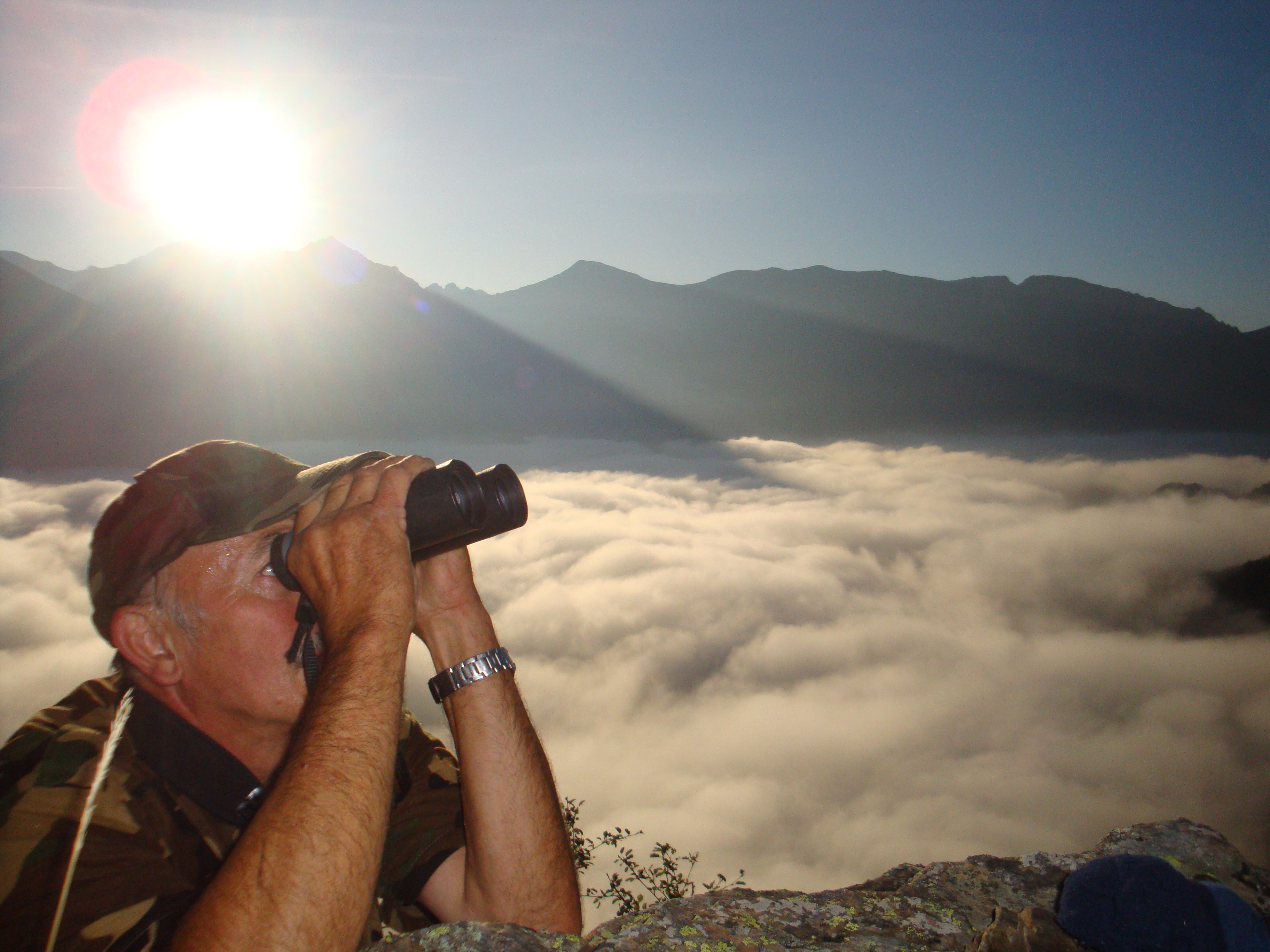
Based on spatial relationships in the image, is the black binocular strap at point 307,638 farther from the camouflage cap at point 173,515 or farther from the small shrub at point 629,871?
the small shrub at point 629,871

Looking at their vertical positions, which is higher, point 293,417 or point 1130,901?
point 293,417

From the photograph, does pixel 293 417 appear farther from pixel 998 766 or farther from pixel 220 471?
pixel 998 766

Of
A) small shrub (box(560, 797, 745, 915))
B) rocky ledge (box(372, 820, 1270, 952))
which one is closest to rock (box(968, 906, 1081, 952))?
rocky ledge (box(372, 820, 1270, 952))

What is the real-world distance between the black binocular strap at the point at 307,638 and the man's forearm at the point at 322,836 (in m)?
0.26

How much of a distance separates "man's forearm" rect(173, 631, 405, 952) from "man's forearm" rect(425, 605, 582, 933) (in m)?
0.43

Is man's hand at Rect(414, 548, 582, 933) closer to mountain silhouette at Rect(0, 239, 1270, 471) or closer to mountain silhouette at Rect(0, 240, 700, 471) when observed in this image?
mountain silhouette at Rect(0, 240, 700, 471)

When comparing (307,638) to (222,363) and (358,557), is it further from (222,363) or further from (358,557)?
(222,363)

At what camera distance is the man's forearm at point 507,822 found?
1132 millimetres

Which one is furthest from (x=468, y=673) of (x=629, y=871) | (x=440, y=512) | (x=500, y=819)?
(x=629, y=871)

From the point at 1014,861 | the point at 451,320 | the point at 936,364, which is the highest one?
the point at 451,320

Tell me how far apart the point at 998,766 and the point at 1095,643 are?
32221mm

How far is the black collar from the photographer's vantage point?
38.8 inches

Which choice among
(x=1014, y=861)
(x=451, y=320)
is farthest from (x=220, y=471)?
(x=451, y=320)

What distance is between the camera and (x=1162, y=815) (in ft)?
203
